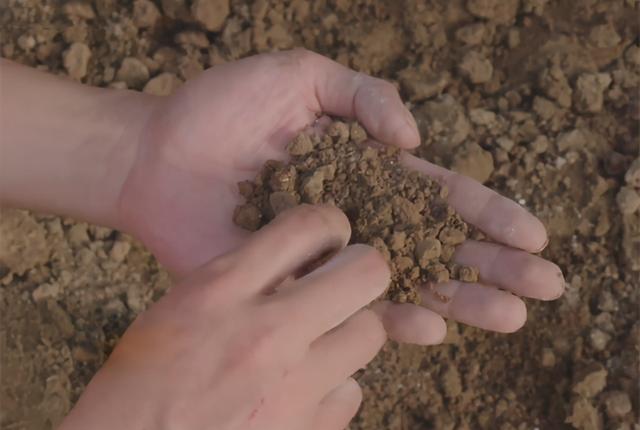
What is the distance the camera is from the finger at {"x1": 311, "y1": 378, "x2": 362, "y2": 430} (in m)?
1.28

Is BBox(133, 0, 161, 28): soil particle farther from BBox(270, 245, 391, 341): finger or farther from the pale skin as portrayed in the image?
BBox(270, 245, 391, 341): finger

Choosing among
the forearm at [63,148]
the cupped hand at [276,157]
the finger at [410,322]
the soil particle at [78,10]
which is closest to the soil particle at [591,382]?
the cupped hand at [276,157]

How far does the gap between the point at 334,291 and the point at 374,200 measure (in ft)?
0.97

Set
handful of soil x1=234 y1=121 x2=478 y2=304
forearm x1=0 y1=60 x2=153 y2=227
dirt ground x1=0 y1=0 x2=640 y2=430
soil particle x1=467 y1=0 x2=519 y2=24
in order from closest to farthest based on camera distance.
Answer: handful of soil x1=234 y1=121 x2=478 y2=304 → forearm x1=0 y1=60 x2=153 y2=227 → dirt ground x1=0 y1=0 x2=640 y2=430 → soil particle x1=467 y1=0 x2=519 y2=24

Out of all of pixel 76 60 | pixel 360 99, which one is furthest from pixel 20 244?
pixel 360 99

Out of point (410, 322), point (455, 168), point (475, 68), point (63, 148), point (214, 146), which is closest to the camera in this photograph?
point (410, 322)

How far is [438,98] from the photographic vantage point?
78.5 inches

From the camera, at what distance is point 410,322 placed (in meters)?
1.44

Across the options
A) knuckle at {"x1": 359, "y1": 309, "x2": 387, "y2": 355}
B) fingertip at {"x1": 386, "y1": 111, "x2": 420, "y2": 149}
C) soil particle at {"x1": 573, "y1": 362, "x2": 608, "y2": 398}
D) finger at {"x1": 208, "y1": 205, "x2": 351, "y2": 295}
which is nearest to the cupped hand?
fingertip at {"x1": 386, "y1": 111, "x2": 420, "y2": 149}

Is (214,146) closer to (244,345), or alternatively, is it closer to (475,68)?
(244,345)

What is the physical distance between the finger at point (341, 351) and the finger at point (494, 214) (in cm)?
31

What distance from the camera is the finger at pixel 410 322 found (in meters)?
1.43

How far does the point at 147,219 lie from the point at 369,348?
57cm

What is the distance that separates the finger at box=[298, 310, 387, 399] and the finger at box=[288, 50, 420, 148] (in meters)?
0.36
